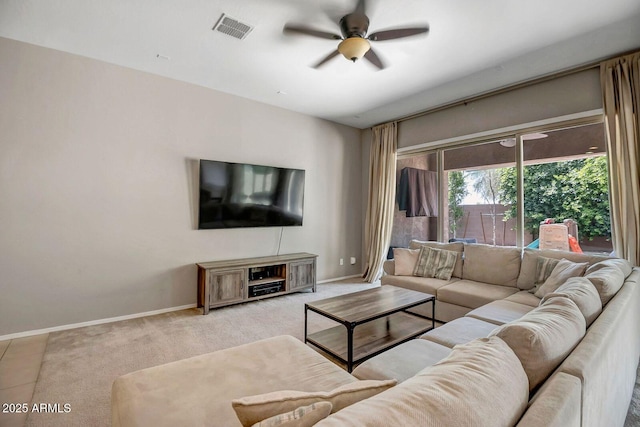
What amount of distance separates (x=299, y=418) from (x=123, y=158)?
3.64m

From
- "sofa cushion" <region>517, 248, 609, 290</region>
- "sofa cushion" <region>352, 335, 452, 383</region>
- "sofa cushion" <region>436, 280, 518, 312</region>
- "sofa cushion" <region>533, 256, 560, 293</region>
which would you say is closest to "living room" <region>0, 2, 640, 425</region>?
"sofa cushion" <region>517, 248, 609, 290</region>

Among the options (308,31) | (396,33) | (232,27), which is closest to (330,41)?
(308,31)

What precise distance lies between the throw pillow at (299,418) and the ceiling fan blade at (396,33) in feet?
8.68

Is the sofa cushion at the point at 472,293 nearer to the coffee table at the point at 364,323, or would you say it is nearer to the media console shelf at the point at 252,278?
the coffee table at the point at 364,323

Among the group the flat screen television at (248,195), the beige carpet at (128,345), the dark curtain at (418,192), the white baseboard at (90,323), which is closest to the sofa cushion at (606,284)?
the beige carpet at (128,345)

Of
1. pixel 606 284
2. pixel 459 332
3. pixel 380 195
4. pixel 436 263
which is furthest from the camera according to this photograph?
pixel 380 195

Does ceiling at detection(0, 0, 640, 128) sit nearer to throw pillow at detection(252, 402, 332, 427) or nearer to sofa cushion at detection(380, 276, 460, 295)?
sofa cushion at detection(380, 276, 460, 295)

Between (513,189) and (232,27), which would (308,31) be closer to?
(232,27)

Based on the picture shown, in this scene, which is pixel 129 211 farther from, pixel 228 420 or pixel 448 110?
pixel 448 110

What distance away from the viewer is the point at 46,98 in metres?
2.91

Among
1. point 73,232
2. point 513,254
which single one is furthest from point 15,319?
point 513,254

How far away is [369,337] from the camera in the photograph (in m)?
2.50

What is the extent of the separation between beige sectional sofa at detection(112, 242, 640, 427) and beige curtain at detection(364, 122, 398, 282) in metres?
2.95

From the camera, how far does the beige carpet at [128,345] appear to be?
1896mm
